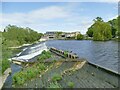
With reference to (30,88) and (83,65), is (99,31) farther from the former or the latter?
(30,88)

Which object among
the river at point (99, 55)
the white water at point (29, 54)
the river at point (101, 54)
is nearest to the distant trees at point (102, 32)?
the river at point (101, 54)

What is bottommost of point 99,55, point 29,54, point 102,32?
point 99,55

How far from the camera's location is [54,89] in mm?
9156

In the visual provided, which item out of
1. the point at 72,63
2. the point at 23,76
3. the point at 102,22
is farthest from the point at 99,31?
the point at 23,76

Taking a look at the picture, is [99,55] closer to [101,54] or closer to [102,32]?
[101,54]

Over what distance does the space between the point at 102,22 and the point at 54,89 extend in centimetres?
6467

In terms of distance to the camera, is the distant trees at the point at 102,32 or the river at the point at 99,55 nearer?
the river at the point at 99,55

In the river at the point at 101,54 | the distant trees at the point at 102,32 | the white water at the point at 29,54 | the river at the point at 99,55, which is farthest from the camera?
the distant trees at the point at 102,32

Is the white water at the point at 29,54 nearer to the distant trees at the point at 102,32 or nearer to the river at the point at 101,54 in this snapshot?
the river at the point at 101,54

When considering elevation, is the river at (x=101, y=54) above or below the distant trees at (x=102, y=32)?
below

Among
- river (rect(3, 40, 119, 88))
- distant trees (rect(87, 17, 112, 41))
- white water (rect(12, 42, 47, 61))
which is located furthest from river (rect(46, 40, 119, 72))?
distant trees (rect(87, 17, 112, 41))

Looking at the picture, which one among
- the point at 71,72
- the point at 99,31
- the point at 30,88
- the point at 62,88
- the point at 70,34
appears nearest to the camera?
the point at 62,88

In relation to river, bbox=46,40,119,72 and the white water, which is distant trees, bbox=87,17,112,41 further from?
the white water

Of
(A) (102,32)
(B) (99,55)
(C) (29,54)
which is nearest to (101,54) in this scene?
(B) (99,55)
